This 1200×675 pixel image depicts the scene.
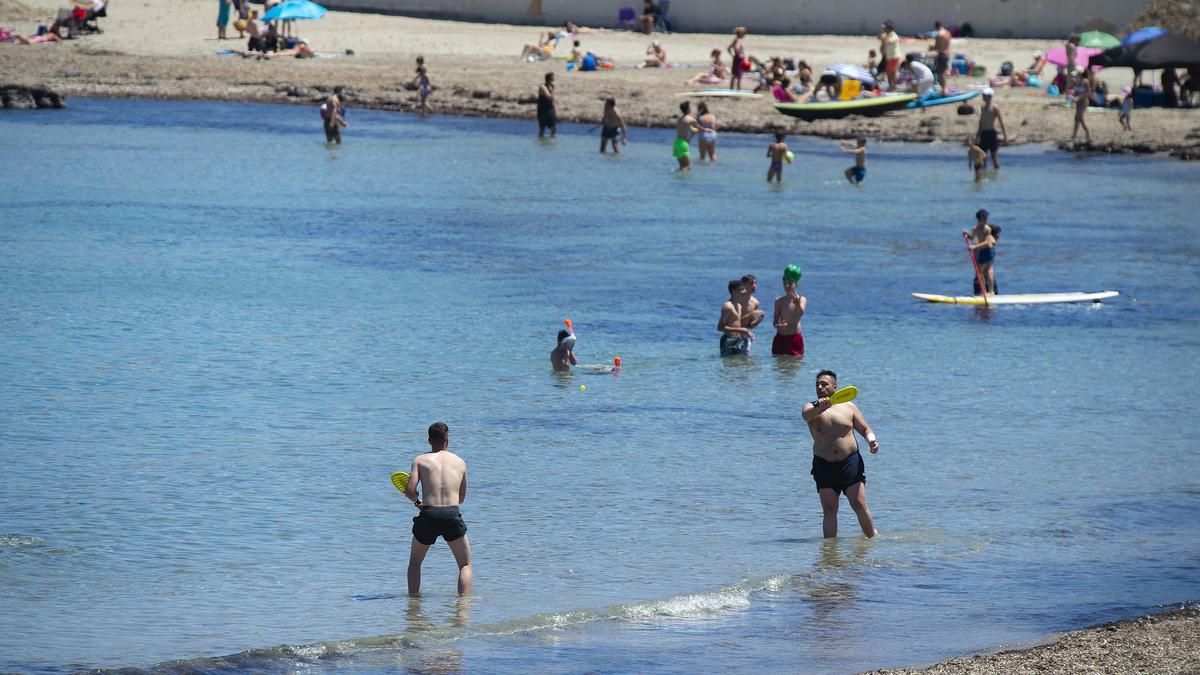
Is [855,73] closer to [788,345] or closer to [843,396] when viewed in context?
[788,345]

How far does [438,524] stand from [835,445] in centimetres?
326

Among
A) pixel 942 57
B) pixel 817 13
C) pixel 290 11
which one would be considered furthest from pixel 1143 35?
pixel 290 11

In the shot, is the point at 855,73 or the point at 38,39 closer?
the point at 855,73

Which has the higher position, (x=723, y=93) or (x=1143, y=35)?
(x=1143, y=35)

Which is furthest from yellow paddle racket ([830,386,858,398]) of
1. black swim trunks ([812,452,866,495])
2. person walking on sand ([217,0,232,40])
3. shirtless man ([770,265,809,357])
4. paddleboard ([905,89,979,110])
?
person walking on sand ([217,0,232,40])

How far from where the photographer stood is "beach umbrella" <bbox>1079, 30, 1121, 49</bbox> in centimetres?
4578

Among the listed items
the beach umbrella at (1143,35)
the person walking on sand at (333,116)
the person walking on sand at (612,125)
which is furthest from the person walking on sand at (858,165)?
the person walking on sand at (333,116)

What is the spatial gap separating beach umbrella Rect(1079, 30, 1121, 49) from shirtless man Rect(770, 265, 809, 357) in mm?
29370

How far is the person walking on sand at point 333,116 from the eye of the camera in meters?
40.2

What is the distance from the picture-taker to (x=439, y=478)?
1062 centimetres

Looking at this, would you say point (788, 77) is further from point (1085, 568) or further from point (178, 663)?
point (178, 663)

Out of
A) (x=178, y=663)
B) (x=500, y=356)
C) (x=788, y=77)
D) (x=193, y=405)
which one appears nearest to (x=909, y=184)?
(x=788, y=77)

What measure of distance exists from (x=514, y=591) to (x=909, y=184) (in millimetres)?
26863

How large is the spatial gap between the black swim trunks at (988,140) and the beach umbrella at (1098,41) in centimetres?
954
